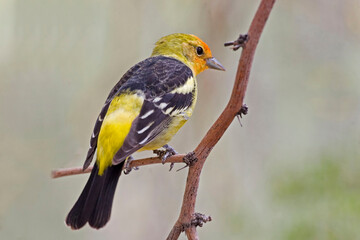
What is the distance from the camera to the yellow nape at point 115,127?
8.39 ft

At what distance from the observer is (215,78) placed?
4.42 metres

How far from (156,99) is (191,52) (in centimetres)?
97

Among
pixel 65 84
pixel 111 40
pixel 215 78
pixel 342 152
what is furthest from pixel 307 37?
pixel 65 84

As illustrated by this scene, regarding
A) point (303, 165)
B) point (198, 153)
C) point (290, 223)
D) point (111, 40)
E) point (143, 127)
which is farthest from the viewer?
point (111, 40)

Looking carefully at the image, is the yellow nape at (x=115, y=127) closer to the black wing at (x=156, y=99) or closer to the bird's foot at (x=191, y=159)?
the black wing at (x=156, y=99)

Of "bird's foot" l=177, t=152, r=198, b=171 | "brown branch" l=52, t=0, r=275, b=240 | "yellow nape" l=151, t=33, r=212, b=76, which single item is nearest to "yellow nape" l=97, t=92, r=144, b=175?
"brown branch" l=52, t=0, r=275, b=240

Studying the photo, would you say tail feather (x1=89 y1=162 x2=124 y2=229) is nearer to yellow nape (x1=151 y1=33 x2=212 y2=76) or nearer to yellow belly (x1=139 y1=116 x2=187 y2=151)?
yellow belly (x1=139 y1=116 x2=187 y2=151)

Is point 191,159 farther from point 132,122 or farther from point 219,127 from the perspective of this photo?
point 132,122

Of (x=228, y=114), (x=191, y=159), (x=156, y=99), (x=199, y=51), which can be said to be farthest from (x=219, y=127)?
(x=199, y=51)

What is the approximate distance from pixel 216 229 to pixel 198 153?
6.58 feet

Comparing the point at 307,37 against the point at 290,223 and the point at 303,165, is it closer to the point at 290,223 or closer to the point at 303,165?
the point at 303,165

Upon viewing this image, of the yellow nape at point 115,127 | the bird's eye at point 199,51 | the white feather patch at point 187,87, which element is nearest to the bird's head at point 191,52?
the bird's eye at point 199,51

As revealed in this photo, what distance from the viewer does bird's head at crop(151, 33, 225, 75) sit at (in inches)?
147

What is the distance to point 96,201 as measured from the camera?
2402mm
